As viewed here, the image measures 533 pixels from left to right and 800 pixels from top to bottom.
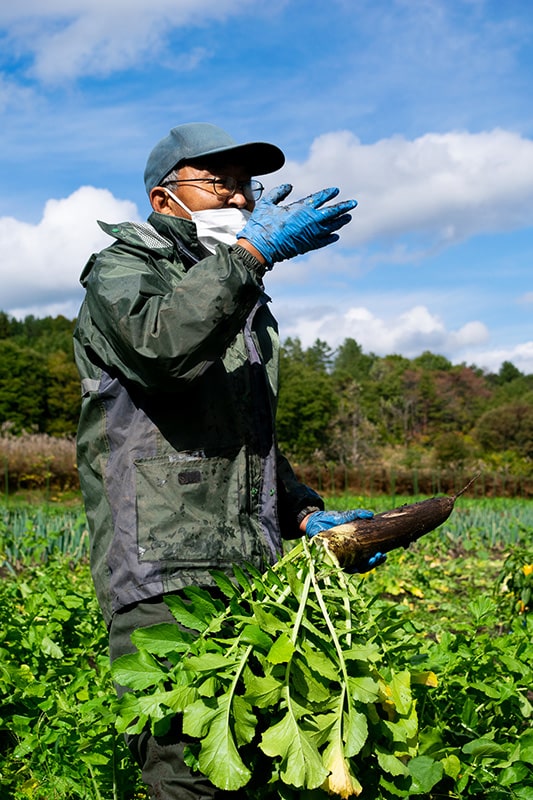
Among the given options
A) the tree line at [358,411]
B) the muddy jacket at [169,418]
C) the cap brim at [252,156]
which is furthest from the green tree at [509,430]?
the muddy jacket at [169,418]

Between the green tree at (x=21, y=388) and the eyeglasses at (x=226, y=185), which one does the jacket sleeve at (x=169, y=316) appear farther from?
the green tree at (x=21, y=388)

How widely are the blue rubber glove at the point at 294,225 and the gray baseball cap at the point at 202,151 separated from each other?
17cm

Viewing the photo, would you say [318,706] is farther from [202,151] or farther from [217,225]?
[202,151]

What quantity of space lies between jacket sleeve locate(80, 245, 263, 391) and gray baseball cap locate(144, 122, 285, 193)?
0.44 meters

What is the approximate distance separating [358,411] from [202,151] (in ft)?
74.1

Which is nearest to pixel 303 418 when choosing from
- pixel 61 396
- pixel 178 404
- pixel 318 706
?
pixel 61 396

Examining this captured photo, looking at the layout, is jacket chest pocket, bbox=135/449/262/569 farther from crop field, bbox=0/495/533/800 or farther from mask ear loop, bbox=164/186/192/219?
mask ear loop, bbox=164/186/192/219

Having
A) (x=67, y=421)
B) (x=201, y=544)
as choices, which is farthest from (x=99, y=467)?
(x=67, y=421)

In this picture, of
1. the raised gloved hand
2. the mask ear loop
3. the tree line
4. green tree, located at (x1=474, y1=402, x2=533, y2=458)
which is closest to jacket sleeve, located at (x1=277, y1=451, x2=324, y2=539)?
the raised gloved hand

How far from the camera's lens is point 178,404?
6.44 ft

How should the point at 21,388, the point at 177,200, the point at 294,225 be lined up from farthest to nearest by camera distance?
the point at 21,388, the point at 177,200, the point at 294,225

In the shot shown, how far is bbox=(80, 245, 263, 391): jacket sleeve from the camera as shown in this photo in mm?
1785

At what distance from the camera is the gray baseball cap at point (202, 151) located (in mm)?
2236

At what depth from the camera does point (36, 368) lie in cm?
2784
